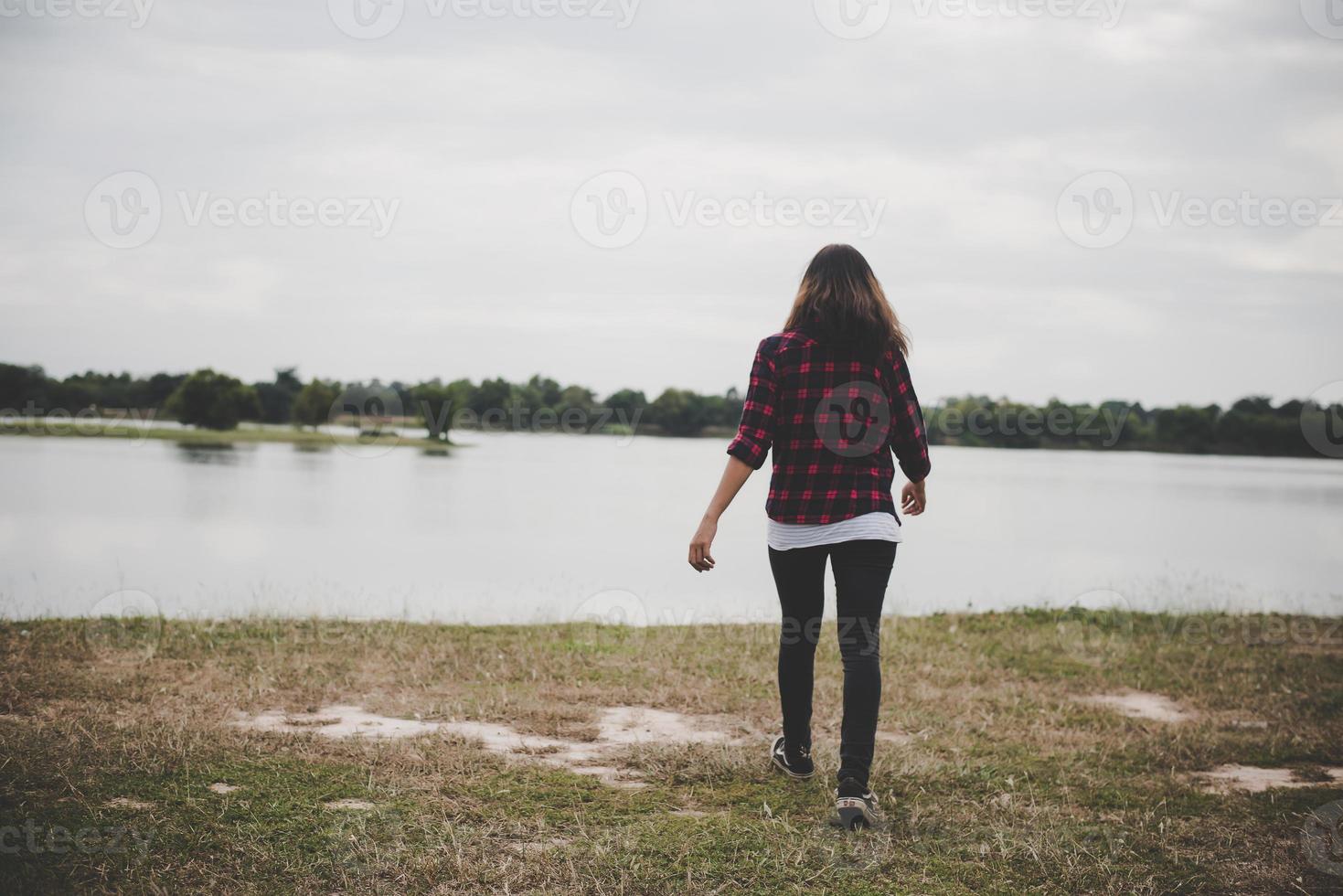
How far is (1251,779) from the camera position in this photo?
16.0 feet

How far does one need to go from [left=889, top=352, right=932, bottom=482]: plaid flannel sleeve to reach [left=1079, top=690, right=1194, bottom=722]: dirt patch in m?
3.19

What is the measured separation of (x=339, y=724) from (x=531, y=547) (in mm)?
14765

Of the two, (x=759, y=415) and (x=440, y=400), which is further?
(x=440, y=400)

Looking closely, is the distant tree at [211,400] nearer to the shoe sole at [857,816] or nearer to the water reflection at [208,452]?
the water reflection at [208,452]

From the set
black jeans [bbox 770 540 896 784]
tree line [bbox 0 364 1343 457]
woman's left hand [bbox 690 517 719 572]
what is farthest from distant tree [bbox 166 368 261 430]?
black jeans [bbox 770 540 896 784]

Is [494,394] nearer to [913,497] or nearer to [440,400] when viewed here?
[440,400]

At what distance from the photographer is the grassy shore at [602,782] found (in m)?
3.22

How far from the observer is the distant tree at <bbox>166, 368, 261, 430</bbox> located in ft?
207

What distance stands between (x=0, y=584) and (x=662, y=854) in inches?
463

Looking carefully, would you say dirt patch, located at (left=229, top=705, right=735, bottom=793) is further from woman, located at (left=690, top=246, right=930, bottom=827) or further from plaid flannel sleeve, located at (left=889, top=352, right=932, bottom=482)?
plaid flannel sleeve, located at (left=889, top=352, right=932, bottom=482)

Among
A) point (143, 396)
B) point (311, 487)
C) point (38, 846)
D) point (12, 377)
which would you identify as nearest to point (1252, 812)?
point (38, 846)

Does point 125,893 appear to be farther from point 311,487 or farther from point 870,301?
point 311,487

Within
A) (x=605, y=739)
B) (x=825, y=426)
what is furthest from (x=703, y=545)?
(x=605, y=739)

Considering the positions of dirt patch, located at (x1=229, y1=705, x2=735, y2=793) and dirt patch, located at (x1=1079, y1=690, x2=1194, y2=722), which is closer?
dirt patch, located at (x1=229, y1=705, x2=735, y2=793)
